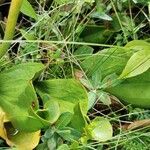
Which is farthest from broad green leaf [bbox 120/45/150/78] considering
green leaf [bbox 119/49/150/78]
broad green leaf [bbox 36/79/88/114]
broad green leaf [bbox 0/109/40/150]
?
broad green leaf [bbox 0/109/40/150]

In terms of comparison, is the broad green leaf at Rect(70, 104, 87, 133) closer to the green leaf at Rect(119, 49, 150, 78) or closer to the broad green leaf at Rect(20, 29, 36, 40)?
the green leaf at Rect(119, 49, 150, 78)

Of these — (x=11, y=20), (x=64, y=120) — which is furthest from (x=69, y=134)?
(x=11, y=20)

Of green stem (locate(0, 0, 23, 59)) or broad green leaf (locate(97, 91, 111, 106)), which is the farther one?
broad green leaf (locate(97, 91, 111, 106))

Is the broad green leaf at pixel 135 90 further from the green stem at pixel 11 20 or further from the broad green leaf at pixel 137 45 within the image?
the green stem at pixel 11 20

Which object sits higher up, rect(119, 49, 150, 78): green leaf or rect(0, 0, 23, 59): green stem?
rect(0, 0, 23, 59): green stem

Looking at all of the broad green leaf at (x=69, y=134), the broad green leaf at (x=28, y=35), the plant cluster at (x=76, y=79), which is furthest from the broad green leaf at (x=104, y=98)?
the broad green leaf at (x=28, y=35)

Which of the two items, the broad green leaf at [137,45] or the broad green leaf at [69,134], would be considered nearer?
the broad green leaf at [69,134]
